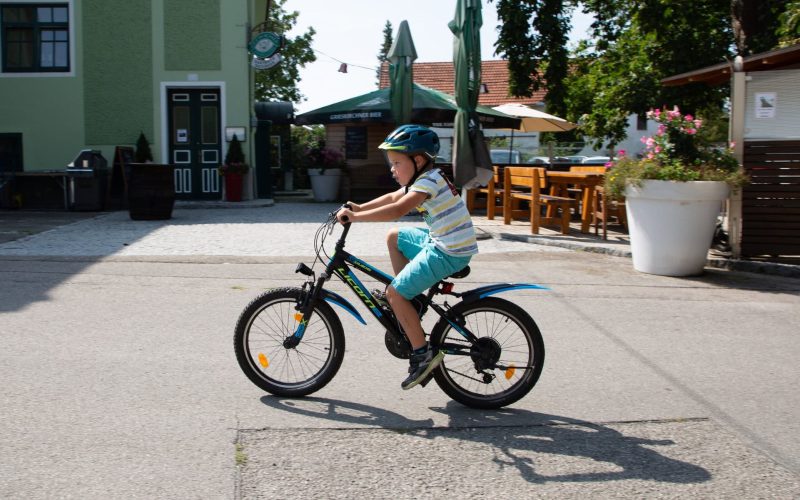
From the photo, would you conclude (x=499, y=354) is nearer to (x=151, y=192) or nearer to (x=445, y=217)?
(x=445, y=217)

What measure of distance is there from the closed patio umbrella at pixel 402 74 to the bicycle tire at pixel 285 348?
11372mm

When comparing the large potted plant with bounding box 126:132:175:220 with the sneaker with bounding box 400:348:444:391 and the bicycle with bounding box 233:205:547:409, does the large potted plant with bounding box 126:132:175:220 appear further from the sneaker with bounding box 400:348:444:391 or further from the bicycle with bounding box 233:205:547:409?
the sneaker with bounding box 400:348:444:391

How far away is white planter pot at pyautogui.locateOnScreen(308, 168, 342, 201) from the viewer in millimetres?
21109

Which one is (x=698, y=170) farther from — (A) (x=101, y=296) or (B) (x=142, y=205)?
(B) (x=142, y=205)

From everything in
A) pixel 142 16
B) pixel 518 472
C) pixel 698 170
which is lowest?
pixel 518 472

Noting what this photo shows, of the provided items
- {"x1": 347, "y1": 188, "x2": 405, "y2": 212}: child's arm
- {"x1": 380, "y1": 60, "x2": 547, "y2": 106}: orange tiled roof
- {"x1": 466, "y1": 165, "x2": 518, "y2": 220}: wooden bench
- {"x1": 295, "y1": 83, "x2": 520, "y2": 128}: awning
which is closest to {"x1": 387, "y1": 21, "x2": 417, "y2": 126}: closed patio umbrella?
{"x1": 466, "y1": 165, "x2": 518, "y2": 220}: wooden bench

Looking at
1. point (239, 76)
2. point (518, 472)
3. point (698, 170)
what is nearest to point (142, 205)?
point (239, 76)

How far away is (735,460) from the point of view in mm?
4082

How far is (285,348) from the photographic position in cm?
500

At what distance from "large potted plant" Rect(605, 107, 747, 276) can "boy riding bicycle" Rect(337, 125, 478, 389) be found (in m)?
5.42

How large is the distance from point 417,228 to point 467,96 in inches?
357

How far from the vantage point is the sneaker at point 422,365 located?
4695 mm

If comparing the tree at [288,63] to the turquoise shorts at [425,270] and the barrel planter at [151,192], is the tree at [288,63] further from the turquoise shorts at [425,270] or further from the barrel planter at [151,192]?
the turquoise shorts at [425,270]

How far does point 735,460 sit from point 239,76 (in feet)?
55.0
